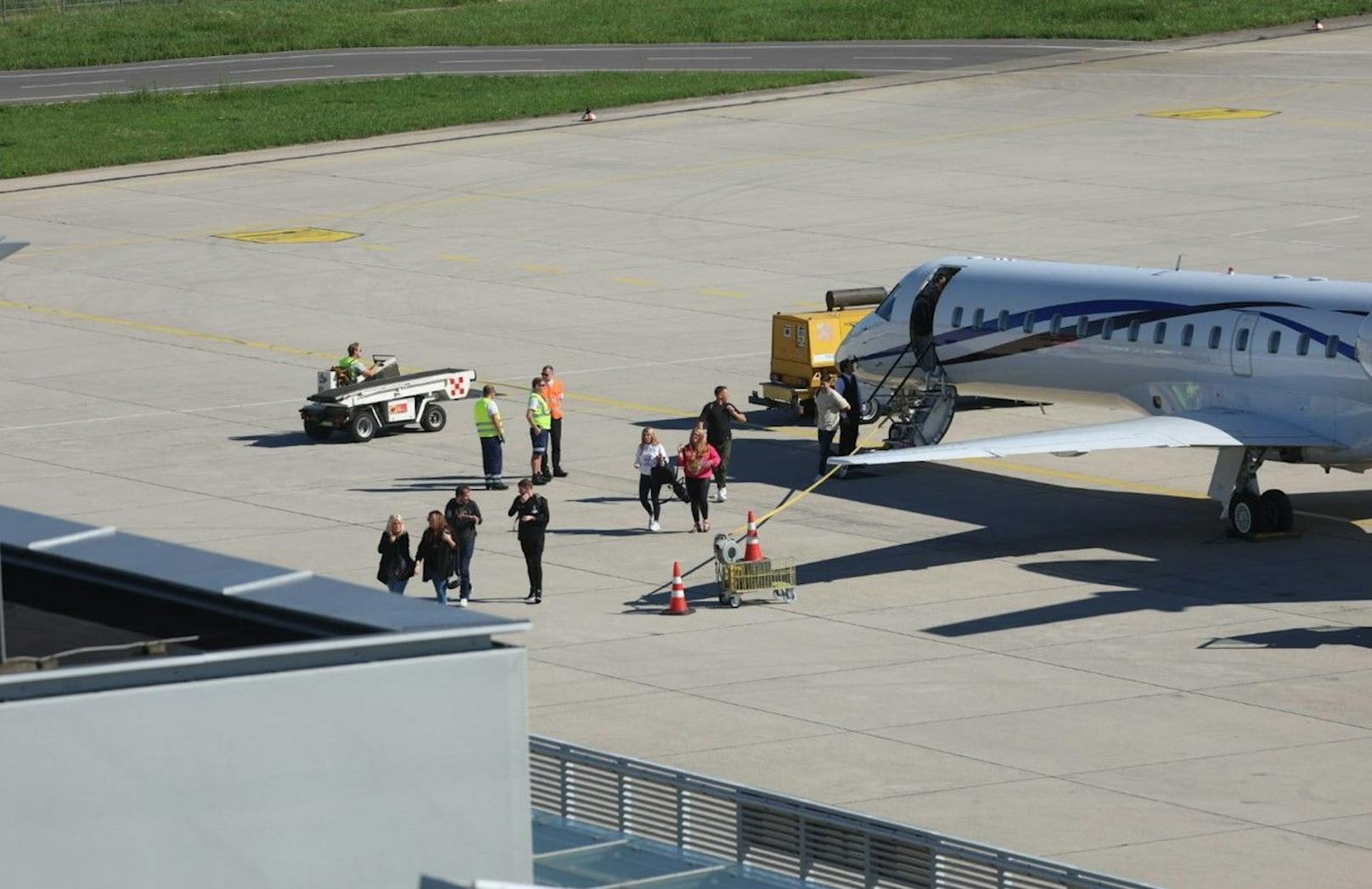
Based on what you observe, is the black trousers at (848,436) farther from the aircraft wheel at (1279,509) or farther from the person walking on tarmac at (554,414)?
the aircraft wheel at (1279,509)

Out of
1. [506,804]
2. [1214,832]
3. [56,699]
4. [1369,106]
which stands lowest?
[1214,832]

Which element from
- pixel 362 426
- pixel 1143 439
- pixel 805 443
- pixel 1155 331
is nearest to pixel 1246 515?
pixel 1143 439

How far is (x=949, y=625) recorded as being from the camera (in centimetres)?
2895

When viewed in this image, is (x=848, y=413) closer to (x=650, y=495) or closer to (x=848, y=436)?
(x=848, y=436)

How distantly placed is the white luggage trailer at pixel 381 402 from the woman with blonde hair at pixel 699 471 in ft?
26.4

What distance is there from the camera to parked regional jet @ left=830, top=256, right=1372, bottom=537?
3180 centimetres

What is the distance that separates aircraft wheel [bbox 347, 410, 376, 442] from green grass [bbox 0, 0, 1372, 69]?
52662mm

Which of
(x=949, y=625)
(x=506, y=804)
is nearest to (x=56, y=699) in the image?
(x=506, y=804)

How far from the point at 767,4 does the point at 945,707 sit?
76.7 meters

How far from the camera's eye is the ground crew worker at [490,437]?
35.8 metres

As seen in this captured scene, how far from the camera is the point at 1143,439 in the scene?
3231 centimetres

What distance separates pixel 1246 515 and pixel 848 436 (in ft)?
23.6

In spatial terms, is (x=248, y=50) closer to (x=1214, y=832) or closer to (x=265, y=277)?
(x=265, y=277)

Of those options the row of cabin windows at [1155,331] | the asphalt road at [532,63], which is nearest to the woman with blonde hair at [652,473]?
A: the row of cabin windows at [1155,331]
